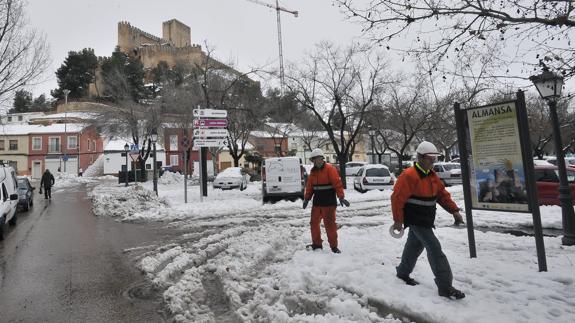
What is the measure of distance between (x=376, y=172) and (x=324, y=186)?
15.0 metres

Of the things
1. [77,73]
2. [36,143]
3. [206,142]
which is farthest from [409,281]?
[77,73]

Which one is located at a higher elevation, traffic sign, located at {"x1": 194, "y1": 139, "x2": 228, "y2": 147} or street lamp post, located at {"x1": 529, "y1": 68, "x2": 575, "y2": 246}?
traffic sign, located at {"x1": 194, "y1": 139, "x2": 228, "y2": 147}

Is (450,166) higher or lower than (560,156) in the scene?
higher

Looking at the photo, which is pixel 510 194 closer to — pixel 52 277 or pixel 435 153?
pixel 435 153

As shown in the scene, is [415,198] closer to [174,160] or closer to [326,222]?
[326,222]

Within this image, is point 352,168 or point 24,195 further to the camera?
point 352,168

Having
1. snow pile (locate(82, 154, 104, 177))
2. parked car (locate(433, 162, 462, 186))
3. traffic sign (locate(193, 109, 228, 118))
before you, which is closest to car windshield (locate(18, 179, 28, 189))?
traffic sign (locate(193, 109, 228, 118))

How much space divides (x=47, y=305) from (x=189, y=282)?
1.78m

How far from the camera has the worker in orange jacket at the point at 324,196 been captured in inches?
282

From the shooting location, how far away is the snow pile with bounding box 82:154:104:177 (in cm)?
5814

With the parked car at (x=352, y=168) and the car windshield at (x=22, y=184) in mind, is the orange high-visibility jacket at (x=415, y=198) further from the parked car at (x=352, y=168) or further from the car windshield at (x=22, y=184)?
the parked car at (x=352, y=168)

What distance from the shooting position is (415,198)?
4785 millimetres

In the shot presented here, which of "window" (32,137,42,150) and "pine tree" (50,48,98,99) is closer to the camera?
"window" (32,137,42,150)

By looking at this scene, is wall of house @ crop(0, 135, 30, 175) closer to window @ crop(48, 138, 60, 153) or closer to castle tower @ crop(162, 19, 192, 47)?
window @ crop(48, 138, 60, 153)
